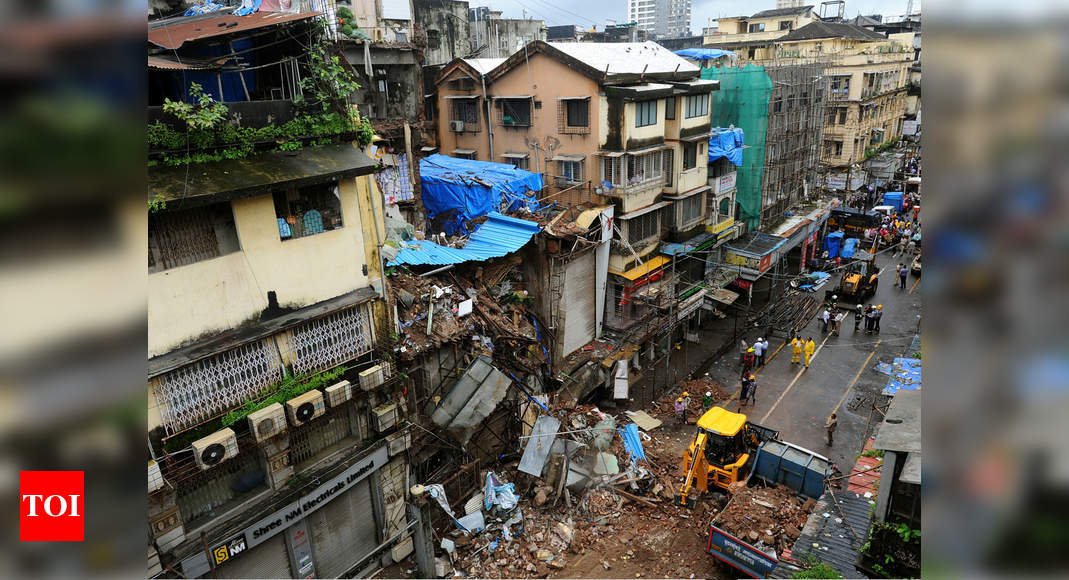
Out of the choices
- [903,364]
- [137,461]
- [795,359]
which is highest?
[137,461]

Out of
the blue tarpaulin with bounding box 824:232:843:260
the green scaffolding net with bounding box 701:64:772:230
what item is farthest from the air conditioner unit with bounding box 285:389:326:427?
the blue tarpaulin with bounding box 824:232:843:260

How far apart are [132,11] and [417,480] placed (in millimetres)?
16366

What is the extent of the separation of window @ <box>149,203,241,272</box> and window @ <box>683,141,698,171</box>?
20.9 meters

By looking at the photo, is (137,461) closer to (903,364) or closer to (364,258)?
(364,258)

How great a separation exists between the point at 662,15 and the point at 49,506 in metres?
187

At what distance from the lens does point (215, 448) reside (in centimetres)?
1153

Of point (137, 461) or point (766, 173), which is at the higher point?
point (137, 461)

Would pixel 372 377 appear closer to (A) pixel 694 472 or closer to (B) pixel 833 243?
(A) pixel 694 472

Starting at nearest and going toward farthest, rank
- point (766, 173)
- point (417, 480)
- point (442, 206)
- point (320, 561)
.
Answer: point (320, 561) → point (417, 480) → point (442, 206) → point (766, 173)

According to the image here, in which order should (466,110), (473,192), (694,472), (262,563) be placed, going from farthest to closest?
1. (466,110)
2. (473,192)
3. (694,472)
4. (262,563)

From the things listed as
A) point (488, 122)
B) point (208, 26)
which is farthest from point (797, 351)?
point (208, 26)

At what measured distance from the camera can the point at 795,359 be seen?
2758 cm

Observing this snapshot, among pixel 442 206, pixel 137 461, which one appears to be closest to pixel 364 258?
pixel 442 206

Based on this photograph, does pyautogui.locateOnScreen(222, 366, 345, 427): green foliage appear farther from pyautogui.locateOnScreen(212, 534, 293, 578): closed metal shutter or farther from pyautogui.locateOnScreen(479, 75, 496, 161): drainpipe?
pyautogui.locateOnScreen(479, 75, 496, 161): drainpipe
